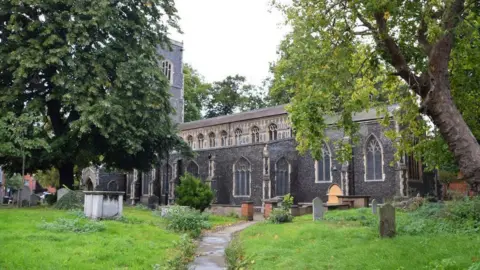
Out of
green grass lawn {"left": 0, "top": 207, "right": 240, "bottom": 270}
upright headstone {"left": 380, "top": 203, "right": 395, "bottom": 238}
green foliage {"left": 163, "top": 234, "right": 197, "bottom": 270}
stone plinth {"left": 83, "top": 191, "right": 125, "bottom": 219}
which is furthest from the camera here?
stone plinth {"left": 83, "top": 191, "right": 125, "bottom": 219}

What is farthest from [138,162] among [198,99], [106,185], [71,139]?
[198,99]

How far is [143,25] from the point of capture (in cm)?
2155

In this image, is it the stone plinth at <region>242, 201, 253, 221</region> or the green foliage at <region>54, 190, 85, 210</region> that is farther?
the stone plinth at <region>242, 201, 253, 221</region>

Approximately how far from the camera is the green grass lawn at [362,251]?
25.3 ft

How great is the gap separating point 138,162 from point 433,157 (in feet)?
49.0

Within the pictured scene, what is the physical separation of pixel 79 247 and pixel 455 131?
28.7 feet

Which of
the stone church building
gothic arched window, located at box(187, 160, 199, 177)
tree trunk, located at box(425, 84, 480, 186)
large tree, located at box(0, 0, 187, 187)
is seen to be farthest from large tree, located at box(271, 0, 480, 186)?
gothic arched window, located at box(187, 160, 199, 177)

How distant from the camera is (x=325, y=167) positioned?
30.5 metres

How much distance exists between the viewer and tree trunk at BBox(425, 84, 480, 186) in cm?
968

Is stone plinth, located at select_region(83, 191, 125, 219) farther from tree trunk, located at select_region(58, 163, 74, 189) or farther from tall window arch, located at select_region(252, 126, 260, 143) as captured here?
tall window arch, located at select_region(252, 126, 260, 143)

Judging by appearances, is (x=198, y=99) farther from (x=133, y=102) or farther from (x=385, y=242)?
(x=385, y=242)

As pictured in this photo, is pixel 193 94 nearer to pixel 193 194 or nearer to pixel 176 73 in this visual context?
pixel 176 73

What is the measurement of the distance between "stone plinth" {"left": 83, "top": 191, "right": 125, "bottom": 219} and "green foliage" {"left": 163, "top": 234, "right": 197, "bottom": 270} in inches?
163

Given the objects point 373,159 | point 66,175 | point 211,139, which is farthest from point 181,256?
point 211,139
